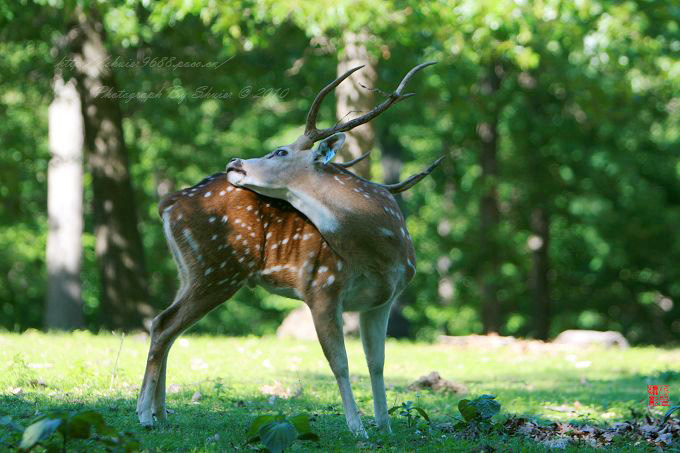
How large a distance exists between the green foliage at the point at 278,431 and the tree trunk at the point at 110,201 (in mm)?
8926

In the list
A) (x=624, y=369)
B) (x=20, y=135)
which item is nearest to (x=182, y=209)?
(x=624, y=369)

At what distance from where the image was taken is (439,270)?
2689 cm

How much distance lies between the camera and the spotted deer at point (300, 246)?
18.8 feet

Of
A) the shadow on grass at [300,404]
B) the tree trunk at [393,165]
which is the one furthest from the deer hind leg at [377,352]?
the tree trunk at [393,165]

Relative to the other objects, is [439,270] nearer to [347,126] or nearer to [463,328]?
→ [463,328]

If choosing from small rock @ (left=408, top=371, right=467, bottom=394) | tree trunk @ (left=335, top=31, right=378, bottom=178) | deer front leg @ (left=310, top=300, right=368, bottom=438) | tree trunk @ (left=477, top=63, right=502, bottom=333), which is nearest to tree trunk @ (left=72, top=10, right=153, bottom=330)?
tree trunk @ (left=335, top=31, right=378, bottom=178)

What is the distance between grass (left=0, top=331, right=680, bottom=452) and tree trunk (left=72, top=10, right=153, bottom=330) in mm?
2045

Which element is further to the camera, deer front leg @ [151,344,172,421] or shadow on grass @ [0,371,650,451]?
deer front leg @ [151,344,172,421]

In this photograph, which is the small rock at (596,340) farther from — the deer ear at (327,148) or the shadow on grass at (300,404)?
the deer ear at (327,148)

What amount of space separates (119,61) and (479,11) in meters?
5.93

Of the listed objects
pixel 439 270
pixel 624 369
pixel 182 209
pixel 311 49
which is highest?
pixel 311 49

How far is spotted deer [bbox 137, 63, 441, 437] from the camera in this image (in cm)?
574

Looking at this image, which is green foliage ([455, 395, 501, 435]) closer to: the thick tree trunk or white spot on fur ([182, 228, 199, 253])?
white spot on fur ([182, 228, 199, 253])

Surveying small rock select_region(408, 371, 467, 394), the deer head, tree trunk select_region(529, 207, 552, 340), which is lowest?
small rock select_region(408, 371, 467, 394)
